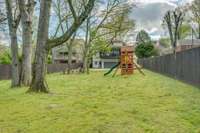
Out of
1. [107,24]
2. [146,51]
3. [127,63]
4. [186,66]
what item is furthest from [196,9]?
[186,66]

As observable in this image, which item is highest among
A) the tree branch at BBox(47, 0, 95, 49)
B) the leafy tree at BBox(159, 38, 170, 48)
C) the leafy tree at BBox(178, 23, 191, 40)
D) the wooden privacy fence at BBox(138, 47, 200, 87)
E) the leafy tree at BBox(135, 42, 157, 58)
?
the leafy tree at BBox(178, 23, 191, 40)

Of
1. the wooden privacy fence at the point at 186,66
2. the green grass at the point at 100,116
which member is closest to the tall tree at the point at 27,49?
the green grass at the point at 100,116

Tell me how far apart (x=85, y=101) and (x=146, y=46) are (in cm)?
6670

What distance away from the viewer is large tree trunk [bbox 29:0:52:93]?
38.6 ft

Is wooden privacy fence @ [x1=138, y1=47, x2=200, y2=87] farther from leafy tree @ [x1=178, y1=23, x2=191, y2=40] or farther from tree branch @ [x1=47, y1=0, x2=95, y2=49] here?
leafy tree @ [x1=178, y1=23, x2=191, y2=40]

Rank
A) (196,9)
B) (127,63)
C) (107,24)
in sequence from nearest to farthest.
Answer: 1. (127,63)
2. (107,24)
3. (196,9)

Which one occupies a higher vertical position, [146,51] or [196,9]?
[196,9]

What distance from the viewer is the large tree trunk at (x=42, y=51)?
464 inches

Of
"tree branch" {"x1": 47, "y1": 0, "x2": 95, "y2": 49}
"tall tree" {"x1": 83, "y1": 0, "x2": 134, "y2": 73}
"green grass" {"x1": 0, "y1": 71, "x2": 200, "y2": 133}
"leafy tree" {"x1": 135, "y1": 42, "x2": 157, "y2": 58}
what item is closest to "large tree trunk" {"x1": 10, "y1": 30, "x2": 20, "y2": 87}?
"tree branch" {"x1": 47, "y1": 0, "x2": 95, "y2": 49}

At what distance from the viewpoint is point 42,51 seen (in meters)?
11.9

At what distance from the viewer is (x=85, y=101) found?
945cm

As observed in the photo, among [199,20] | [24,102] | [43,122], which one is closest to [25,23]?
[24,102]

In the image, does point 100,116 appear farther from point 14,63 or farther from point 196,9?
point 196,9

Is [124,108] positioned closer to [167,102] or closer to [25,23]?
[167,102]
